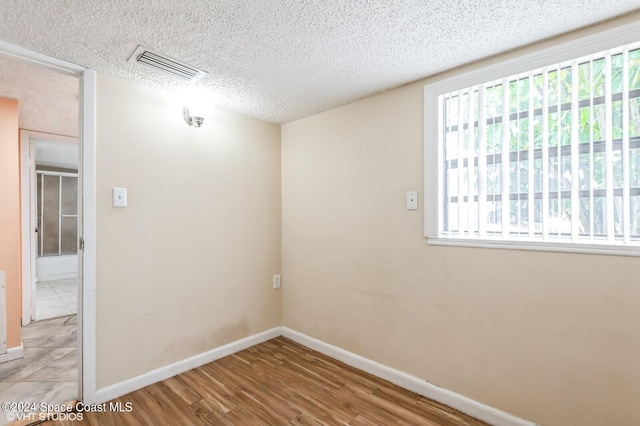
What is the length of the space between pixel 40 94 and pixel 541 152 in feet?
12.0

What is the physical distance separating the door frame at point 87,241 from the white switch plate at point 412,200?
2126 mm

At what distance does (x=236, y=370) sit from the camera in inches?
91.0

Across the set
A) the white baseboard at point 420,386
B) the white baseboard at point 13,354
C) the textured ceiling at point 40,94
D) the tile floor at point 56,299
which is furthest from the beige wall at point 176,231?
the tile floor at point 56,299

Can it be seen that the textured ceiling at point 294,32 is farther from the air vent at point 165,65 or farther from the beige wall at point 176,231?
the beige wall at point 176,231

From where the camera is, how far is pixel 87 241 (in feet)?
6.11

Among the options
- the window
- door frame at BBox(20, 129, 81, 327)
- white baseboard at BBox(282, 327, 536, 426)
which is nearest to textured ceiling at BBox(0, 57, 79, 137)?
door frame at BBox(20, 129, 81, 327)

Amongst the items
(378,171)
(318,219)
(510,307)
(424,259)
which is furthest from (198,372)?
(510,307)

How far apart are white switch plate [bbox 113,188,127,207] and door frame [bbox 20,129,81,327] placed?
202 centimetres

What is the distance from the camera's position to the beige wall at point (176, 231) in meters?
1.97

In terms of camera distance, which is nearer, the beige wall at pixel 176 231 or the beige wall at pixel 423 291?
the beige wall at pixel 423 291

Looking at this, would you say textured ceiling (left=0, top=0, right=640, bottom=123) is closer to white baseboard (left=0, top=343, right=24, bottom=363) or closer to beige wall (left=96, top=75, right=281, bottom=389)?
beige wall (left=96, top=75, right=281, bottom=389)

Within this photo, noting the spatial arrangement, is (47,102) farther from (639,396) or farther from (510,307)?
(639,396)

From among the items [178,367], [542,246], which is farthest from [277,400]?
[542,246]

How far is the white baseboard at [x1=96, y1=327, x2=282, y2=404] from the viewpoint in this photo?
194cm
